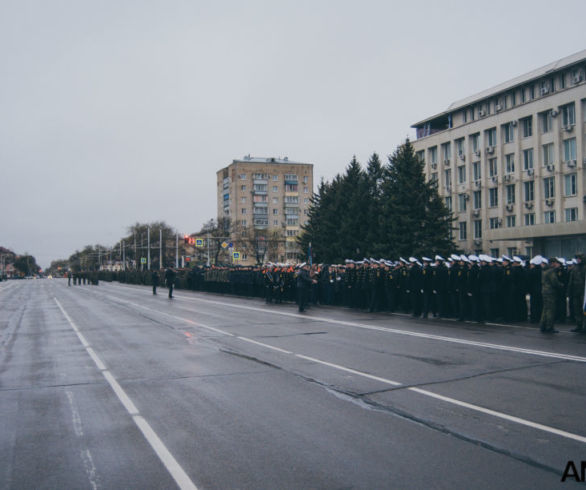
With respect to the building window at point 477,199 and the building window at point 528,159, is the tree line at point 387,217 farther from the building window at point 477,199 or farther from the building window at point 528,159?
the building window at point 528,159

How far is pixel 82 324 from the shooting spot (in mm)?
17391

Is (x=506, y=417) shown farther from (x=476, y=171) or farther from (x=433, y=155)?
(x=433, y=155)

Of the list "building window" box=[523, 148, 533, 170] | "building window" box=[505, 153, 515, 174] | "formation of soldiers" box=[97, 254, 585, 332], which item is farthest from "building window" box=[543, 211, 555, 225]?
"formation of soldiers" box=[97, 254, 585, 332]

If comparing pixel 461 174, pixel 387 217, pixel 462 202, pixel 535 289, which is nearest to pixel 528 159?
pixel 461 174

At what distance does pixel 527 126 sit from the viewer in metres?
53.8

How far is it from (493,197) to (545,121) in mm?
9272

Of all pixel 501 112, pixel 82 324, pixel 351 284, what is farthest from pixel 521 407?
pixel 501 112

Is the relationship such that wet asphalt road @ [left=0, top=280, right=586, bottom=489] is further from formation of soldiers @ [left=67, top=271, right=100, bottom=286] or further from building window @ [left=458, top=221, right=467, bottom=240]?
formation of soldiers @ [left=67, top=271, right=100, bottom=286]

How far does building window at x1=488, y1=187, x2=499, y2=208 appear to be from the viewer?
5749 cm

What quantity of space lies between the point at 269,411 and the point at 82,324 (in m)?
12.6

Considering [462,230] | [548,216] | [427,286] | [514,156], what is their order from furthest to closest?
[462,230]
[514,156]
[548,216]
[427,286]

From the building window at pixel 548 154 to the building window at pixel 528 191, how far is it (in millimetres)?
2372

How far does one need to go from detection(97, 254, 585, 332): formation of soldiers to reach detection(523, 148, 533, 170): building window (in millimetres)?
36694

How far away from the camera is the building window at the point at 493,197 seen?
57.5 metres
